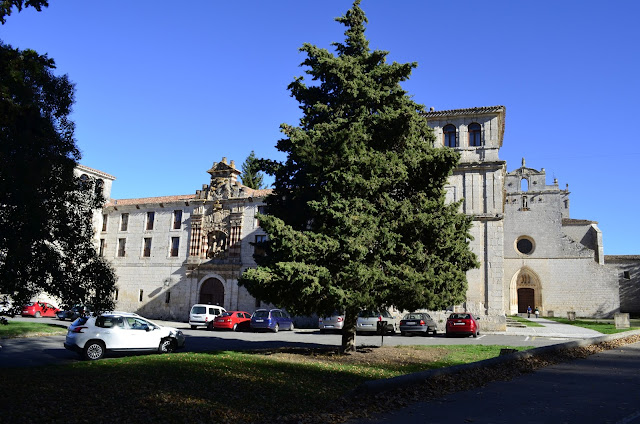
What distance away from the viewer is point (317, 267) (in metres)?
13.2

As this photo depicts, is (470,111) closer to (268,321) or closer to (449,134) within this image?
(449,134)

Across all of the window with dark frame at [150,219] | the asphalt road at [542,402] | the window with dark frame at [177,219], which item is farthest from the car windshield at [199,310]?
the asphalt road at [542,402]

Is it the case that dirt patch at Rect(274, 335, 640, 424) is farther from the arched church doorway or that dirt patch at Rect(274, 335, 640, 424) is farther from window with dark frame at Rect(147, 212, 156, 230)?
window with dark frame at Rect(147, 212, 156, 230)

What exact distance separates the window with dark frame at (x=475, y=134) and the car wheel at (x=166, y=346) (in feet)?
80.0

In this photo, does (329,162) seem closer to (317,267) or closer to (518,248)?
(317,267)

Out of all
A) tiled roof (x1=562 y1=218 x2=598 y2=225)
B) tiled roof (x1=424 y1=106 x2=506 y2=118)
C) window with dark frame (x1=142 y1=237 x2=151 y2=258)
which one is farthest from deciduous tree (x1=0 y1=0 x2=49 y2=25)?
tiled roof (x1=562 y1=218 x2=598 y2=225)

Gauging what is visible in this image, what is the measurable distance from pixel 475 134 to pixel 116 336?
86.6 feet

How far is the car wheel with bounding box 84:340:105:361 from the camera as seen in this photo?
574 inches

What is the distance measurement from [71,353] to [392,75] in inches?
551

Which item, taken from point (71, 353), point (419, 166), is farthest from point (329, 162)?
point (71, 353)

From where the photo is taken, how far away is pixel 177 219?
136ft

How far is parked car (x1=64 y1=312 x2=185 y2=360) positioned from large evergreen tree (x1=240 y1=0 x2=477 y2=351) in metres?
4.32

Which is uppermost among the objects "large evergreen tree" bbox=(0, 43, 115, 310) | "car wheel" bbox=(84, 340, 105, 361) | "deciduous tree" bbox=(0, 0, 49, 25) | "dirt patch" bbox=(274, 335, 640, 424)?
"deciduous tree" bbox=(0, 0, 49, 25)

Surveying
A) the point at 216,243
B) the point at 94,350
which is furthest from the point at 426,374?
the point at 216,243
